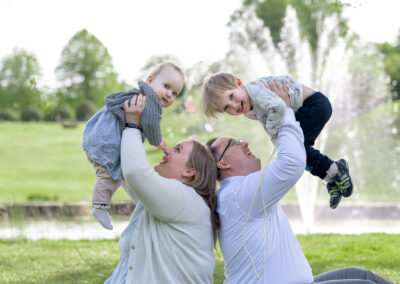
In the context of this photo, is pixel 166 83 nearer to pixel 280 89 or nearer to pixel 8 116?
pixel 280 89

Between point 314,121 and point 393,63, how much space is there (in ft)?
62.4

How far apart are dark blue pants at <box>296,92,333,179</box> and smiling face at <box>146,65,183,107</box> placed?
76 centimetres

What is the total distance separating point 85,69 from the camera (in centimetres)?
2527

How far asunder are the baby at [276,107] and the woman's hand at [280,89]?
0.03 meters

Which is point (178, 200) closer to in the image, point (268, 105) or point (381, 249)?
point (268, 105)

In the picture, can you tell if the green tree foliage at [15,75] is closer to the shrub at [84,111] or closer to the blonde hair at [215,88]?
the shrub at [84,111]

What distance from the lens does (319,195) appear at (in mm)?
11227

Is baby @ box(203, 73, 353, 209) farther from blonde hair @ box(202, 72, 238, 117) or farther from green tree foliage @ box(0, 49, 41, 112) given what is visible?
green tree foliage @ box(0, 49, 41, 112)

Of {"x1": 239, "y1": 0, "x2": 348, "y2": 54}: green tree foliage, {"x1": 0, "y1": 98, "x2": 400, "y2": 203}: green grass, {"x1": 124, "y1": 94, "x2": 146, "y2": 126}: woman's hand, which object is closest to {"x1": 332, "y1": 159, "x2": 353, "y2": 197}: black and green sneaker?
{"x1": 124, "y1": 94, "x2": 146, "y2": 126}: woman's hand

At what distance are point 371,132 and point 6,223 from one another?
9.48 metres

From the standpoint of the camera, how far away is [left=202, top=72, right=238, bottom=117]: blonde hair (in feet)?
9.10

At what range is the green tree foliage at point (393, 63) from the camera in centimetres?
1963

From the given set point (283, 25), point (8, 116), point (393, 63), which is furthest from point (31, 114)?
point (393, 63)

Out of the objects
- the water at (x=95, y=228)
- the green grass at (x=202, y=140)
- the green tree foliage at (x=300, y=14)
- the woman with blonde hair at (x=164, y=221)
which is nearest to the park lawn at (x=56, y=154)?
the green grass at (x=202, y=140)
